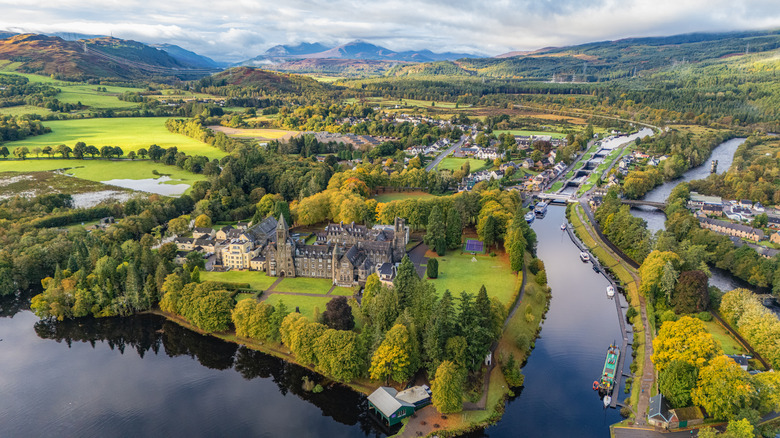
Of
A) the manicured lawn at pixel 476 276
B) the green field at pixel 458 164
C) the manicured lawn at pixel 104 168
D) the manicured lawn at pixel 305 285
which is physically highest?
the green field at pixel 458 164

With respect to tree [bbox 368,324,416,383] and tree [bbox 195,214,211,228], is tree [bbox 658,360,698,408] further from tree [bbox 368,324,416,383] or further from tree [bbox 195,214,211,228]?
tree [bbox 195,214,211,228]

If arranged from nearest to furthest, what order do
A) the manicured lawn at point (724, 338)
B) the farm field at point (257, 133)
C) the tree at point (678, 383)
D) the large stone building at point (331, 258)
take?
the tree at point (678, 383)
the manicured lawn at point (724, 338)
the large stone building at point (331, 258)
the farm field at point (257, 133)

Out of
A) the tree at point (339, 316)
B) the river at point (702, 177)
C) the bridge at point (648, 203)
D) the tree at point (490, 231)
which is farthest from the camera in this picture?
the bridge at point (648, 203)

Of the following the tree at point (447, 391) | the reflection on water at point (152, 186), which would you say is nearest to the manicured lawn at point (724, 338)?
the tree at point (447, 391)

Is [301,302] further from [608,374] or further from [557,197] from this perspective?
[557,197]

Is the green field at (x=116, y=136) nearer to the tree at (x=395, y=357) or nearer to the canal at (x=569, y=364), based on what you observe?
the canal at (x=569, y=364)

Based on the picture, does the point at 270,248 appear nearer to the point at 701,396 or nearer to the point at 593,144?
the point at 701,396

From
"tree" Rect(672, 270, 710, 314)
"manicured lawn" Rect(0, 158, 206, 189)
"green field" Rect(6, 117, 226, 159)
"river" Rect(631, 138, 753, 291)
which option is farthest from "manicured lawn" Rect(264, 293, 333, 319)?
"green field" Rect(6, 117, 226, 159)

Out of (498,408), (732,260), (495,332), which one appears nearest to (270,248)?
(495,332)
